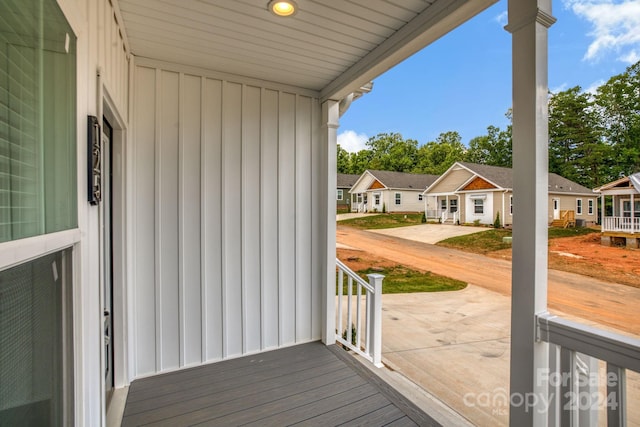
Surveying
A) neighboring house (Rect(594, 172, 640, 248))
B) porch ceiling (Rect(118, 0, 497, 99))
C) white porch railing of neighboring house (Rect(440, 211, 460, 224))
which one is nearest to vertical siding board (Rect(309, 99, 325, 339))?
Answer: porch ceiling (Rect(118, 0, 497, 99))

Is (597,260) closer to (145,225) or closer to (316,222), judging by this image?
(316,222)

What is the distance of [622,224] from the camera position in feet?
12.5

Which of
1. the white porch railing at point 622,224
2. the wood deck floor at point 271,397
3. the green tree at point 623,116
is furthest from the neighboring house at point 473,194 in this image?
the wood deck floor at point 271,397

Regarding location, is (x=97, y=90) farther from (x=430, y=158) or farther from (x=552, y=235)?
(x=430, y=158)

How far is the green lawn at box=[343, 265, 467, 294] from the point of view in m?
6.53

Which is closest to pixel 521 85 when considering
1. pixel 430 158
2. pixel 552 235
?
pixel 552 235

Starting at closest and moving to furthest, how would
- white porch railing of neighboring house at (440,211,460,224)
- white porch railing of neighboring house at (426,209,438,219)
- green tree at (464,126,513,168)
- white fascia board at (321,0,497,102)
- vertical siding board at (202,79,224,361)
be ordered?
white fascia board at (321,0,497,102) < vertical siding board at (202,79,224,361) < green tree at (464,126,513,168) < white porch railing of neighboring house at (440,211,460,224) < white porch railing of neighboring house at (426,209,438,219)

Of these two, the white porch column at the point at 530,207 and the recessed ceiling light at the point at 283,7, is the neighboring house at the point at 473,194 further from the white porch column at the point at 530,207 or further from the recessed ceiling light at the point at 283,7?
the recessed ceiling light at the point at 283,7

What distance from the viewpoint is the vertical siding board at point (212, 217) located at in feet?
8.75

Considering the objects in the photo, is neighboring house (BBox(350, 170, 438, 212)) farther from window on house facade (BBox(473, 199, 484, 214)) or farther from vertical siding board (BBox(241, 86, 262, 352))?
vertical siding board (BBox(241, 86, 262, 352))

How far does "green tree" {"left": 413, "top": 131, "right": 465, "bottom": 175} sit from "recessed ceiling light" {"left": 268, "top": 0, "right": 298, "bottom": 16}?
76.7 ft

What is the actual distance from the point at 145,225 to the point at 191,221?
349 mm

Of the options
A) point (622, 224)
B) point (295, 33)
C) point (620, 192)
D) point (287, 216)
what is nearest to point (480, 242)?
point (622, 224)

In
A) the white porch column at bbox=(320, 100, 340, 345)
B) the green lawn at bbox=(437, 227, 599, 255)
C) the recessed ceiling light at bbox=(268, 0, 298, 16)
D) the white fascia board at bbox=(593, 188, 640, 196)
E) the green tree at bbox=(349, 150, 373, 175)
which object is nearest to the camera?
the recessed ceiling light at bbox=(268, 0, 298, 16)
